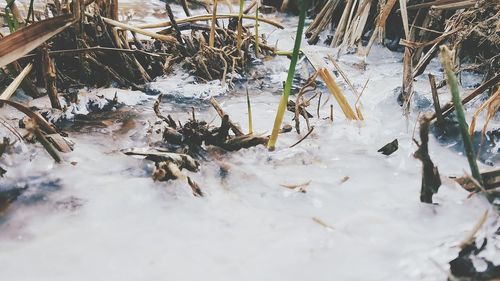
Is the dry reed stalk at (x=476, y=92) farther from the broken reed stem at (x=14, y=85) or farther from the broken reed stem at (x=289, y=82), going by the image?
the broken reed stem at (x=14, y=85)

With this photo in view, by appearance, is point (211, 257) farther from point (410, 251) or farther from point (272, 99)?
point (272, 99)

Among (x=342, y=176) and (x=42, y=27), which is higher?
(x=42, y=27)

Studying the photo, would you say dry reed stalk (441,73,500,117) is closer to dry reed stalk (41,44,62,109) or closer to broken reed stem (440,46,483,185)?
broken reed stem (440,46,483,185)

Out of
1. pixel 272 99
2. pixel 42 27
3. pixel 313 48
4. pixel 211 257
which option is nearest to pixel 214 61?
pixel 272 99

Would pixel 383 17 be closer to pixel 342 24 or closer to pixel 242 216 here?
pixel 342 24

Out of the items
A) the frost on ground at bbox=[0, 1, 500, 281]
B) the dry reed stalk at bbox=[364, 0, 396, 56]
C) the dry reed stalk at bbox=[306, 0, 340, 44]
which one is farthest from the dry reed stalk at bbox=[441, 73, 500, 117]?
the dry reed stalk at bbox=[306, 0, 340, 44]
